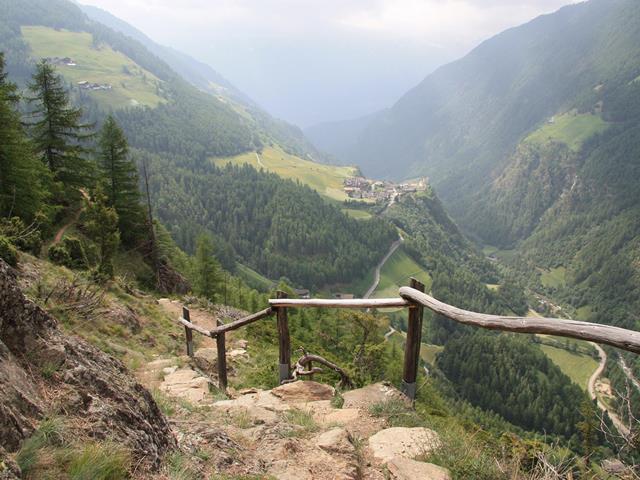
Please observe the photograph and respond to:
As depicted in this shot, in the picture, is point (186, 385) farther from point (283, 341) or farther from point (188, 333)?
point (188, 333)

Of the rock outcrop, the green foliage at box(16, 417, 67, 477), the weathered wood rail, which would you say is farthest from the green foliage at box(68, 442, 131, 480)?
the weathered wood rail

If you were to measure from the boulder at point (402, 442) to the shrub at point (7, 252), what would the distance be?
1059cm

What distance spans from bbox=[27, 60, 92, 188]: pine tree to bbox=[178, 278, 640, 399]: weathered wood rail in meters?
25.4

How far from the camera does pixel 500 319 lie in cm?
520

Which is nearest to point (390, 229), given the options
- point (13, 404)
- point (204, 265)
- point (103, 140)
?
point (204, 265)

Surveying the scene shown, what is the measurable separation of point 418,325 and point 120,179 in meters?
29.9

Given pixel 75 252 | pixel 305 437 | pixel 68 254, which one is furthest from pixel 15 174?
pixel 305 437

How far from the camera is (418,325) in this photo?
23.2ft

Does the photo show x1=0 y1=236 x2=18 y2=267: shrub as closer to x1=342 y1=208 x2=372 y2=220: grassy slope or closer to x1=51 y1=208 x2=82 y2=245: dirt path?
x1=51 y1=208 x2=82 y2=245: dirt path

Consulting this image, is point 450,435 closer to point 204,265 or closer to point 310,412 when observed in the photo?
point 310,412

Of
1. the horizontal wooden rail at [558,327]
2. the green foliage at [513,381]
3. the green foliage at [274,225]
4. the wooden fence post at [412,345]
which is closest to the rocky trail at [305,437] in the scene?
the wooden fence post at [412,345]

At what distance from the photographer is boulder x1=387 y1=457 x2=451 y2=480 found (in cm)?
491

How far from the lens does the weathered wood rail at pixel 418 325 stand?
4.23 metres

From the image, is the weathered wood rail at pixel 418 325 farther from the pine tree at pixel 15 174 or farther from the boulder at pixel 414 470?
the pine tree at pixel 15 174
